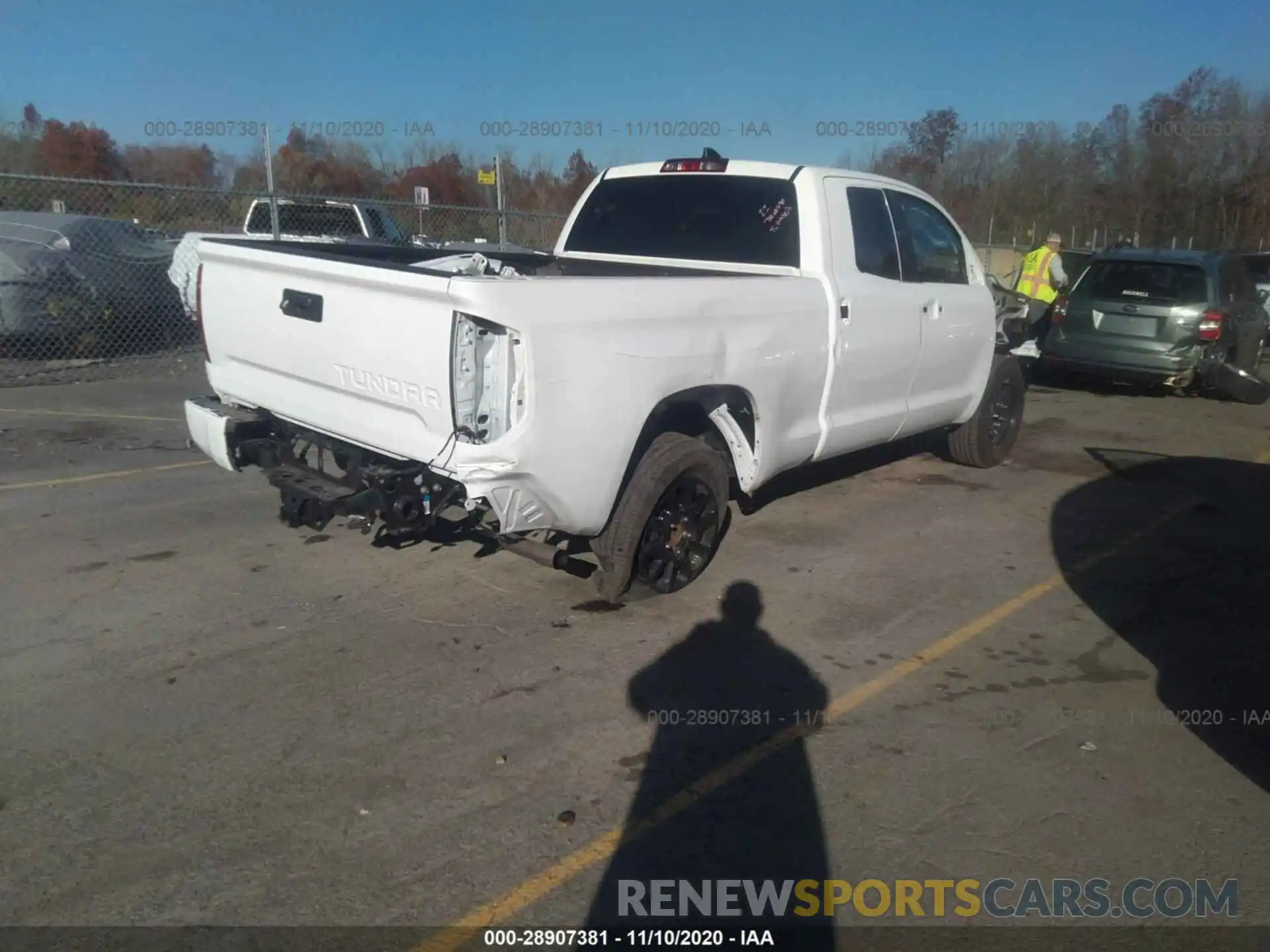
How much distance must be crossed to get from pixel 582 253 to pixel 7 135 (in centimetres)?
2103

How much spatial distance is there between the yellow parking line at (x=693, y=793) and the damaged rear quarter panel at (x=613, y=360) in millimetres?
1254

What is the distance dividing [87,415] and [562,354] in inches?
275

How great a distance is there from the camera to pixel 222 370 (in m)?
5.08

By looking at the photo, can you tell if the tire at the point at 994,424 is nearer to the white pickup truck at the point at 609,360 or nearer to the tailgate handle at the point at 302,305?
the white pickup truck at the point at 609,360

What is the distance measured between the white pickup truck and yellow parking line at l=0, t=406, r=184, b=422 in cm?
433

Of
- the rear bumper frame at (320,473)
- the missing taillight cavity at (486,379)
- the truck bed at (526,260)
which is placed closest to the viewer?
the missing taillight cavity at (486,379)

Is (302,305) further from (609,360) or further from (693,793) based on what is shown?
(693,793)

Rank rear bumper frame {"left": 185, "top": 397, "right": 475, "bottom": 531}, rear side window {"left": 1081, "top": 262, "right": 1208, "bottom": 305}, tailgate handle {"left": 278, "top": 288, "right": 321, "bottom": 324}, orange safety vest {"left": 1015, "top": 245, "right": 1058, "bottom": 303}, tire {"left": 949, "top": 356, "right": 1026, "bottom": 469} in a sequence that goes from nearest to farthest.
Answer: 1. rear bumper frame {"left": 185, "top": 397, "right": 475, "bottom": 531}
2. tailgate handle {"left": 278, "top": 288, "right": 321, "bottom": 324}
3. tire {"left": 949, "top": 356, "right": 1026, "bottom": 469}
4. rear side window {"left": 1081, "top": 262, "right": 1208, "bottom": 305}
5. orange safety vest {"left": 1015, "top": 245, "right": 1058, "bottom": 303}

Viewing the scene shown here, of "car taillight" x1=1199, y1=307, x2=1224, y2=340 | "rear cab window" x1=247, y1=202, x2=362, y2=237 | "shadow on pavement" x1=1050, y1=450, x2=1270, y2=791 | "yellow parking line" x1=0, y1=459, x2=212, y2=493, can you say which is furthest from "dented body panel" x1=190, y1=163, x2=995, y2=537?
"rear cab window" x1=247, y1=202, x2=362, y2=237

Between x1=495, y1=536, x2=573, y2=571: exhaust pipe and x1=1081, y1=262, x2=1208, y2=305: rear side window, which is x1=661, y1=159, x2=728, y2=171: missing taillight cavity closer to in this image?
x1=495, y1=536, x2=573, y2=571: exhaust pipe

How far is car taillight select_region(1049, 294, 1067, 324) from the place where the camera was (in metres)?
12.0

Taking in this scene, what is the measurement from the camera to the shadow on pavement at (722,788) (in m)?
2.93

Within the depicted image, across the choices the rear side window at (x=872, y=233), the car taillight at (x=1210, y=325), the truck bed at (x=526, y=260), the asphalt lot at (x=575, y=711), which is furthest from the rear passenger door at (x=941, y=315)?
the car taillight at (x=1210, y=325)

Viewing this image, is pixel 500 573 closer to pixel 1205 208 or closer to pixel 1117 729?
pixel 1117 729
